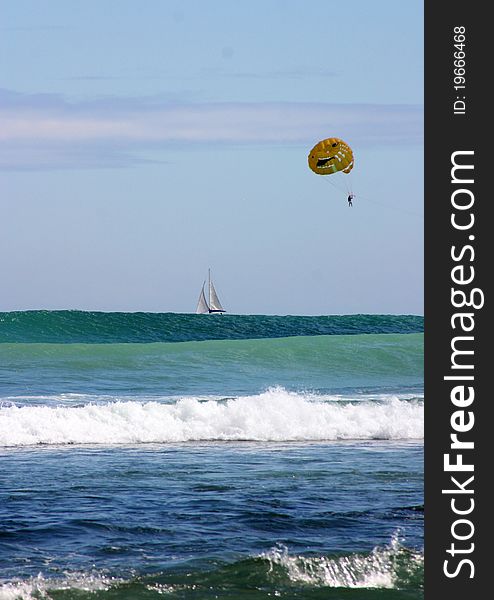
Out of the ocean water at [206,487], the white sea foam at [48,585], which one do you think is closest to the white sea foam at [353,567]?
the ocean water at [206,487]

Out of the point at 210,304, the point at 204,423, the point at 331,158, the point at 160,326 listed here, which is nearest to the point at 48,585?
the point at 204,423

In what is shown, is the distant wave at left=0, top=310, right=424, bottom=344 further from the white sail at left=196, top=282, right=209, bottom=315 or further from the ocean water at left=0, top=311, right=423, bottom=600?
the ocean water at left=0, top=311, right=423, bottom=600

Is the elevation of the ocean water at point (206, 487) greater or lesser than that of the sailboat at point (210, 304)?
lesser

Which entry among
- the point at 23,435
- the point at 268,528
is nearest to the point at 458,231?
the point at 268,528

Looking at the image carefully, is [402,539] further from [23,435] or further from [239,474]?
[23,435]

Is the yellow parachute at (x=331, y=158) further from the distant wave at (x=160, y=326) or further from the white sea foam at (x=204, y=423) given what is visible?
the distant wave at (x=160, y=326)

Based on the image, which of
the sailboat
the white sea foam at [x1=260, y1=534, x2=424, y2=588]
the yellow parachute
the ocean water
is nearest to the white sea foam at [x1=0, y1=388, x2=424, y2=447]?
the ocean water
